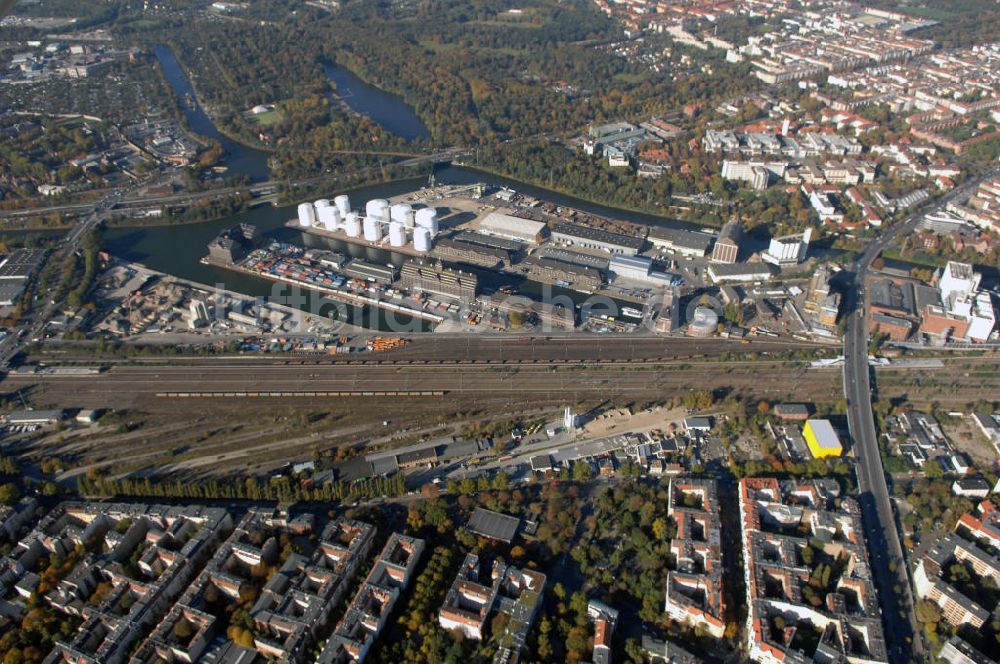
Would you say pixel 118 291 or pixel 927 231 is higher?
pixel 927 231

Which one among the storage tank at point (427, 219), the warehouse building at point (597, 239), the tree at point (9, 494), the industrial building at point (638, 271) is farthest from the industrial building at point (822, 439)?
the tree at point (9, 494)

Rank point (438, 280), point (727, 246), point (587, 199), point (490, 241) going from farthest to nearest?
point (587, 199) → point (490, 241) → point (727, 246) → point (438, 280)

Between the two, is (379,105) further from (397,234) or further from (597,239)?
(597,239)

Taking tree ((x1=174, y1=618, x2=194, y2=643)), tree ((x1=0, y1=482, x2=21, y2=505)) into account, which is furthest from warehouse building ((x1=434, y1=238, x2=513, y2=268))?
tree ((x1=174, y1=618, x2=194, y2=643))

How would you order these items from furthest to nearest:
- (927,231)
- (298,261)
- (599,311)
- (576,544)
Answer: (927,231) → (298,261) → (599,311) → (576,544)

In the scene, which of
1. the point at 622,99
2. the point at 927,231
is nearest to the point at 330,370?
the point at 927,231

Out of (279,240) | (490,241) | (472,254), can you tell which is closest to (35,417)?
(279,240)

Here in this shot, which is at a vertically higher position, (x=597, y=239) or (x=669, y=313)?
(x=597, y=239)

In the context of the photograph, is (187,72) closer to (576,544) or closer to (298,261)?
(298,261)
